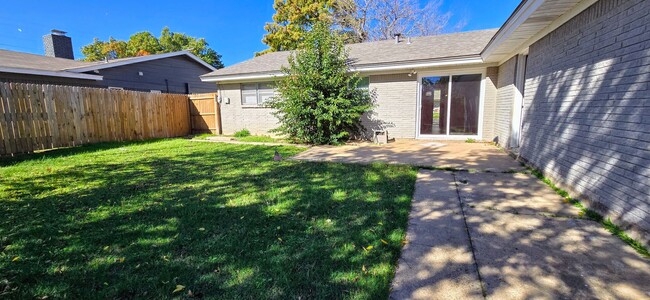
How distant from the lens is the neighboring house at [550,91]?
269cm

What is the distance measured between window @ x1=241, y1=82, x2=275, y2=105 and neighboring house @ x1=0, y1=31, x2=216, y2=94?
6388 mm

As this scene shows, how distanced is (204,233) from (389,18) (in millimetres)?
21256

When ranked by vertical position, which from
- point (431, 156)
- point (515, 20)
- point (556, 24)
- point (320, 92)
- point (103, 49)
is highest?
point (103, 49)

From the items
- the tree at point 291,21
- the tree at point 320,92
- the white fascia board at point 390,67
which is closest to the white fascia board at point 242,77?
the white fascia board at point 390,67

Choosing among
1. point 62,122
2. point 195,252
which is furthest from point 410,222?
point 62,122

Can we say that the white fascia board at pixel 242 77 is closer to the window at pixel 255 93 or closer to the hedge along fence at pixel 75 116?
the window at pixel 255 93

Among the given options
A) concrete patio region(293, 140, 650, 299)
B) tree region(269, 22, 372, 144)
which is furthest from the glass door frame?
concrete patio region(293, 140, 650, 299)

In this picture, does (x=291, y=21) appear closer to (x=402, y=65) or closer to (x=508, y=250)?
(x=402, y=65)

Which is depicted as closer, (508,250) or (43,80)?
(508,250)

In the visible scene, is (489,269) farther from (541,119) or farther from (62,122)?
(62,122)

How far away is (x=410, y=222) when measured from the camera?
290 centimetres

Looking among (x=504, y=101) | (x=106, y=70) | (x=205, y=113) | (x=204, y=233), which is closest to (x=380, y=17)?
(x=205, y=113)

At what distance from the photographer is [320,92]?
8.45 meters

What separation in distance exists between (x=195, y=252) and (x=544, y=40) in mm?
6310
